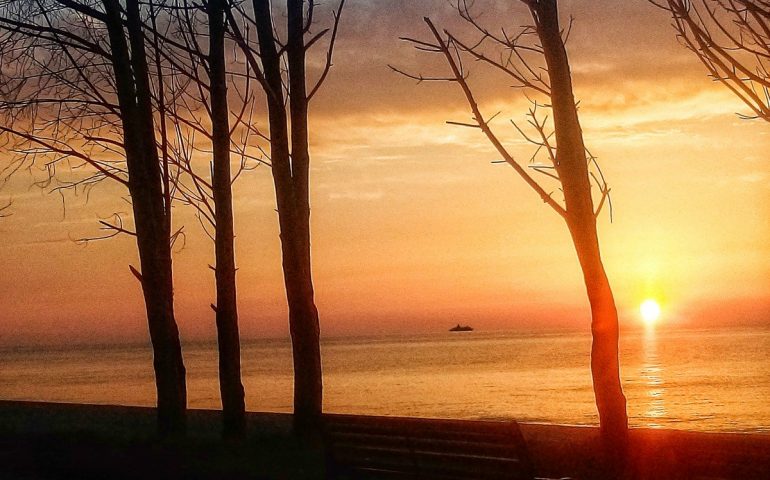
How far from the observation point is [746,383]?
61438 millimetres

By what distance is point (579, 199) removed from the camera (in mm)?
10492

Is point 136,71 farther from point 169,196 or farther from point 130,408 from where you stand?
point 130,408

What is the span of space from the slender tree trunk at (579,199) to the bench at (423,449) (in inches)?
76.9

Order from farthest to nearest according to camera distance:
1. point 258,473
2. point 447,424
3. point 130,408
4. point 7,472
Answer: point 130,408
point 7,472
point 258,473
point 447,424

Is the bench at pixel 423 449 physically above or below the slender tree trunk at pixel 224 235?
below

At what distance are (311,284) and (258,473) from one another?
11.3ft

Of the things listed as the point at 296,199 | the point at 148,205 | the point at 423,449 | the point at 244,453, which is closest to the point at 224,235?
the point at 296,199

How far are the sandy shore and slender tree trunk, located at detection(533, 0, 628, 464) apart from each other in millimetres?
1131

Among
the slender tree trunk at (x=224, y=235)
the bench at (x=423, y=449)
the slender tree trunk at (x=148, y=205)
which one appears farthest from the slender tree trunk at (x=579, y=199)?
the slender tree trunk at (x=148, y=205)

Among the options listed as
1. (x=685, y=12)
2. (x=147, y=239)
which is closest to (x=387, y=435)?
(x=685, y=12)

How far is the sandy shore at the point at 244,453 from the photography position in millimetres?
11141

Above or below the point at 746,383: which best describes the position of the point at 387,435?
above

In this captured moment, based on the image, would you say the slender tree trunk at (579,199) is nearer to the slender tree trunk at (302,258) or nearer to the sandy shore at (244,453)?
the sandy shore at (244,453)

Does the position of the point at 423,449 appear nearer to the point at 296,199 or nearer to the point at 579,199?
the point at 579,199
